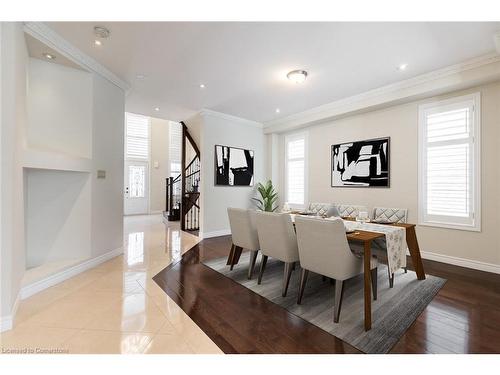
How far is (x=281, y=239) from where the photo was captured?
2.57m

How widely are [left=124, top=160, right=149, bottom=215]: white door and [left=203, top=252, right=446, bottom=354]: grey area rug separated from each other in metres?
6.58

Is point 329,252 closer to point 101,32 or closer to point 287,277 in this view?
point 287,277

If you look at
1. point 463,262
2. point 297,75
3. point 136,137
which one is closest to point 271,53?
point 297,75

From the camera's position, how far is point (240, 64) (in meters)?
3.25

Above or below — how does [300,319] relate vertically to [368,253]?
below

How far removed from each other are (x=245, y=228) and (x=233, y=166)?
9.81 ft

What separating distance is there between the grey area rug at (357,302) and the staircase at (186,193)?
321 centimetres

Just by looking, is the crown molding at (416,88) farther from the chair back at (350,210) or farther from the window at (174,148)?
the window at (174,148)

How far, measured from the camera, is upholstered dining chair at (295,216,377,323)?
2.04m

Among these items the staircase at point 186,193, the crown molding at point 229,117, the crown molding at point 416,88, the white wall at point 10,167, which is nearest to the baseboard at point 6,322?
the white wall at point 10,167

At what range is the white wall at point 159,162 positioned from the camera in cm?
911
